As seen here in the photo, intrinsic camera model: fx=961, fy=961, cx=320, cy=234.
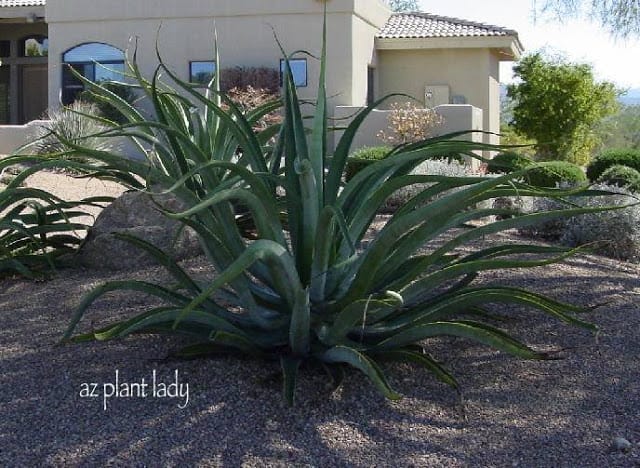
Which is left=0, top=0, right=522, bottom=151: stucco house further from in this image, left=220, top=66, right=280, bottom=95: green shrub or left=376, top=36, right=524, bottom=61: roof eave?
left=220, top=66, right=280, bottom=95: green shrub

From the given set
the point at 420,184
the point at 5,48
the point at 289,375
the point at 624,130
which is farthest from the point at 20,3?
the point at 624,130

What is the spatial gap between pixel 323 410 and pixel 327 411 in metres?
0.02

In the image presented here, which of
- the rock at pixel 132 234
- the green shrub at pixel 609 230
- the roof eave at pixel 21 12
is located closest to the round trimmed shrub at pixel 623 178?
the green shrub at pixel 609 230

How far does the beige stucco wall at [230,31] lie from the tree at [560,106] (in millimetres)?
5099

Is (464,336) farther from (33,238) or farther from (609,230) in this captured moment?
(609,230)

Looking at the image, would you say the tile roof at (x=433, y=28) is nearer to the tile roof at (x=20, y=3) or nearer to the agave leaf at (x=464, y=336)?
the tile roof at (x=20, y=3)

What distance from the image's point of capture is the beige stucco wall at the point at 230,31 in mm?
23234

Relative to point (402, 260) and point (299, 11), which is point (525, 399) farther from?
point (299, 11)

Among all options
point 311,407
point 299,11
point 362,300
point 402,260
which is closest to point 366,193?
point 402,260

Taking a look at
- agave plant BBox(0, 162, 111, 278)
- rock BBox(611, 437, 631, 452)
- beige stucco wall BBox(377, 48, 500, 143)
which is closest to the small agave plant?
agave plant BBox(0, 162, 111, 278)

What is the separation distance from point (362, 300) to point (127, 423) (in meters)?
1.15

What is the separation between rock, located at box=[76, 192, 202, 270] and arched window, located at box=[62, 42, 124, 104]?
18054 mm

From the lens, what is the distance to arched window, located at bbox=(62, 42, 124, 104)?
24.9 m

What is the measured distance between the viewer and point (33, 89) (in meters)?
31.2
